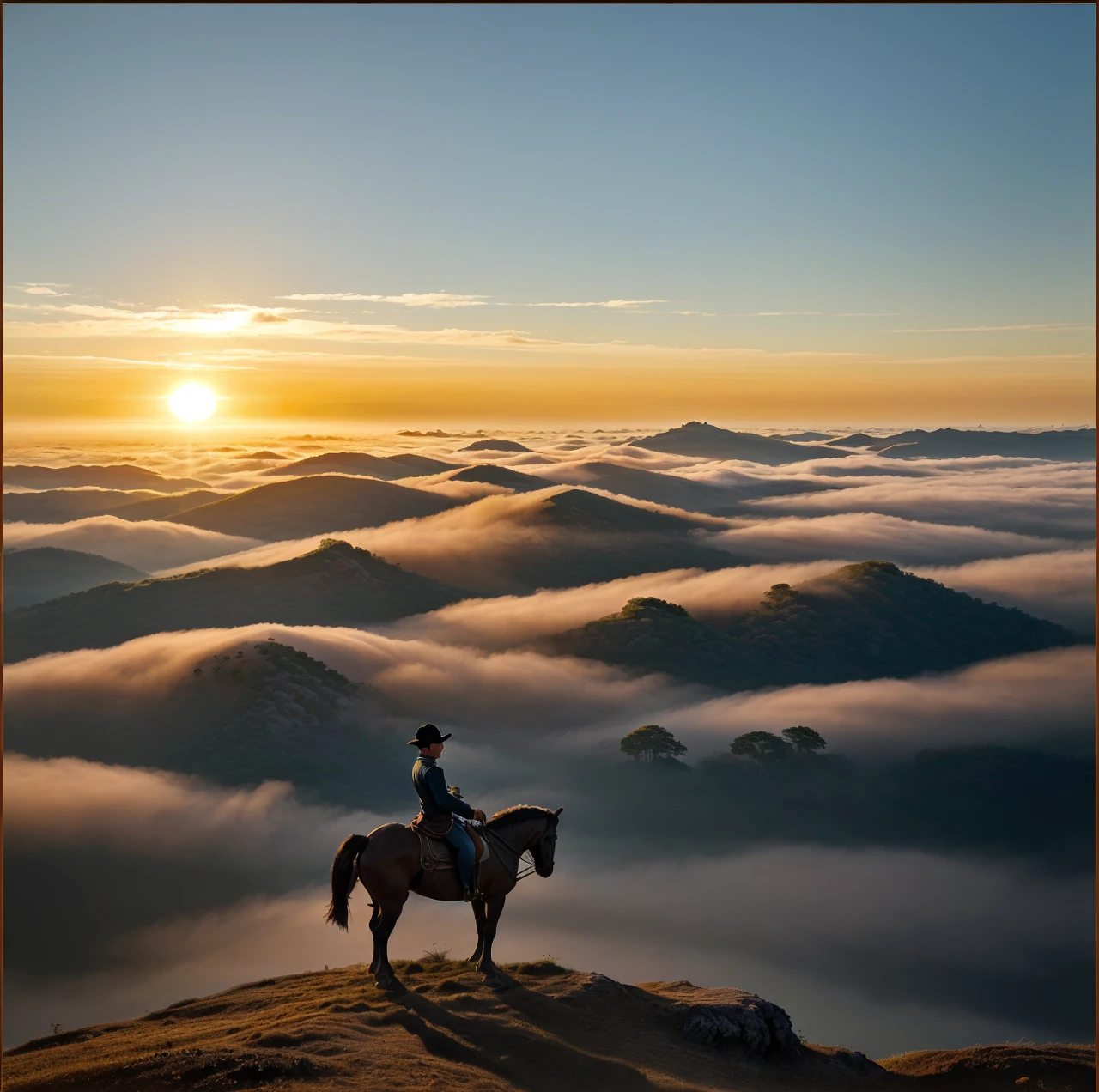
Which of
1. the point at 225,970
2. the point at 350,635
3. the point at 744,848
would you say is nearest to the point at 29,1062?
the point at 225,970

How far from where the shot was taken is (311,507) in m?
145

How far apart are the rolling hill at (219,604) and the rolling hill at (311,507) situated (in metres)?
46.7

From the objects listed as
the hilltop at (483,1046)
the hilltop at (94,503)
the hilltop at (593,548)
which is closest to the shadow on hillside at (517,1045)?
the hilltop at (483,1046)

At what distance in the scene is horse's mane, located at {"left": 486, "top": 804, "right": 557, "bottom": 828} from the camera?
16.9 m

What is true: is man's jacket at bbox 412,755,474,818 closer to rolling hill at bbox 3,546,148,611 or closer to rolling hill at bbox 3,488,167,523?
rolling hill at bbox 3,546,148,611

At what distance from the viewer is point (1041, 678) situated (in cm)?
8662

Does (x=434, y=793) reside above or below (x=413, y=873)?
above

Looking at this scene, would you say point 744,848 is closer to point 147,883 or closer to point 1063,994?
point 1063,994

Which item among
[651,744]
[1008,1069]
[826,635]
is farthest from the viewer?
[826,635]

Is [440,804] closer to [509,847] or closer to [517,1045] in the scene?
[509,847]

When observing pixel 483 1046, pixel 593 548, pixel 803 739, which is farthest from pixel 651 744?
pixel 593 548

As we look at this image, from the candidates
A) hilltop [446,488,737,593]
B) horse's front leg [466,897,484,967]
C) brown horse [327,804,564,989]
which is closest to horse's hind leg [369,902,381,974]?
brown horse [327,804,564,989]

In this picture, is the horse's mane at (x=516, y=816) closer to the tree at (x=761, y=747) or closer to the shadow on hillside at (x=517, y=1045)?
the shadow on hillside at (x=517, y=1045)

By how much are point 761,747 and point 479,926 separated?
165 ft
